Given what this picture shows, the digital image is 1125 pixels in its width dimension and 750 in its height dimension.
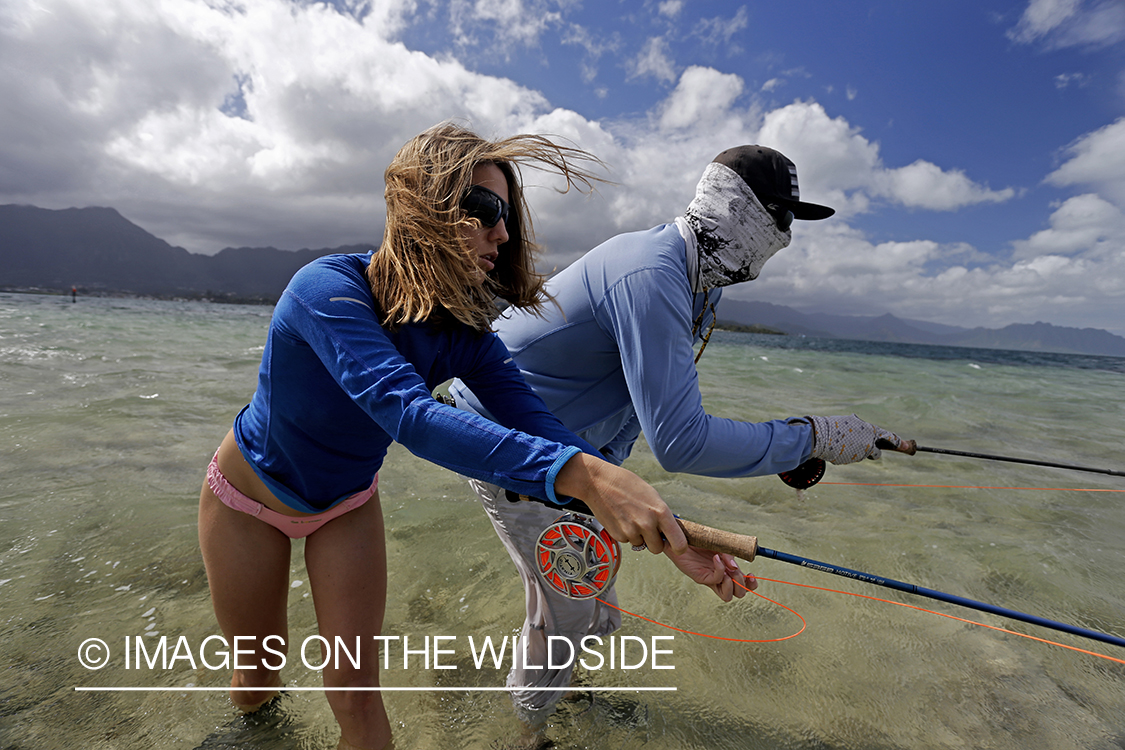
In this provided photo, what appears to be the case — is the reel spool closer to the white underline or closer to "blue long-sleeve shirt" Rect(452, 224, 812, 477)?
"blue long-sleeve shirt" Rect(452, 224, 812, 477)

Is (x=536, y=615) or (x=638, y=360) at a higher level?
(x=638, y=360)

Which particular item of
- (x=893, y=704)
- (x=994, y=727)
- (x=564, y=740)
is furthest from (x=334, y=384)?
(x=994, y=727)

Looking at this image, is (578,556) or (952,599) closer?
(952,599)

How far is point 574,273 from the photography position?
2.16m

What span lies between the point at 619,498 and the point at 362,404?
638 millimetres

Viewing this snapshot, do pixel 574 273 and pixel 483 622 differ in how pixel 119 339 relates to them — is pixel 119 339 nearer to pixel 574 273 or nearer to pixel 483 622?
pixel 483 622

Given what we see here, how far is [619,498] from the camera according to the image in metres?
1.21

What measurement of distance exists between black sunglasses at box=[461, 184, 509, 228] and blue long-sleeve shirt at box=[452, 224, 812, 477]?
53cm

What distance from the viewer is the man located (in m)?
1.93

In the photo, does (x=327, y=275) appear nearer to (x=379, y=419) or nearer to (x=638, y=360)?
(x=379, y=419)

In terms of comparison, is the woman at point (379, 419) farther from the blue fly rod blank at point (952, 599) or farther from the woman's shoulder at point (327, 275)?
the blue fly rod blank at point (952, 599)

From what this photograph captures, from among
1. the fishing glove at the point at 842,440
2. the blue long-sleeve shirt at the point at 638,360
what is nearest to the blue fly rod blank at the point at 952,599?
the blue long-sleeve shirt at the point at 638,360

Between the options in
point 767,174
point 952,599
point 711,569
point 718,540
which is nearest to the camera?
point 718,540

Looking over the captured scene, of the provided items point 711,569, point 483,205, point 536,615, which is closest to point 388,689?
point 536,615
